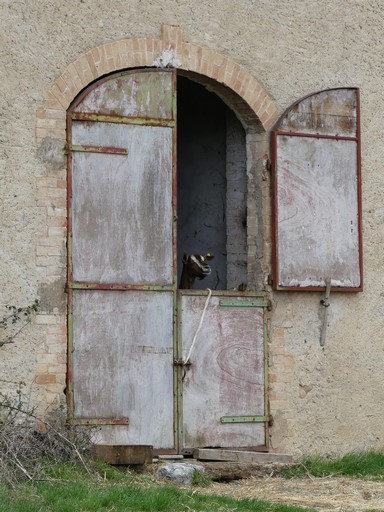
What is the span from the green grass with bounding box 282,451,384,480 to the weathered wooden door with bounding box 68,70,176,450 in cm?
119

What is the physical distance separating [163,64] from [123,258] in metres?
1.81

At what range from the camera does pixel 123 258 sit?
1095 centimetres

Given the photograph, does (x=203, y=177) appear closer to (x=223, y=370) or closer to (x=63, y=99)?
(x=223, y=370)

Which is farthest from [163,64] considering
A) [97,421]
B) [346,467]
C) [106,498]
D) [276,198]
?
[106,498]

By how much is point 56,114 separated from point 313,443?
12.7ft

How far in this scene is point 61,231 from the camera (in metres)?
10.7

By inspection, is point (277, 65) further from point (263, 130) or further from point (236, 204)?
point (236, 204)

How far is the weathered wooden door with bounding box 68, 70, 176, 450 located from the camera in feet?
35.2

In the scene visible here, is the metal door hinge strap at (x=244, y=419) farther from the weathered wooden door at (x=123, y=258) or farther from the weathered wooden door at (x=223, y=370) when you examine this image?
the weathered wooden door at (x=123, y=258)

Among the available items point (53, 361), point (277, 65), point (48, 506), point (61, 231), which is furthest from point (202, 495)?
point (277, 65)

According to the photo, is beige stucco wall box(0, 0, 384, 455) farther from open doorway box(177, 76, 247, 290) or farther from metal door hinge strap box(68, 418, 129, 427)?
open doorway box(177, 76, 247, 290)

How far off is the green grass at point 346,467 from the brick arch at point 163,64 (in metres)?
3.14

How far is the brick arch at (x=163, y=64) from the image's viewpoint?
10.8 m

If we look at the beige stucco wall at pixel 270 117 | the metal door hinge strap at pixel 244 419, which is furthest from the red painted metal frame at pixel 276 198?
the metal door hinge strap at pixel 244 419
